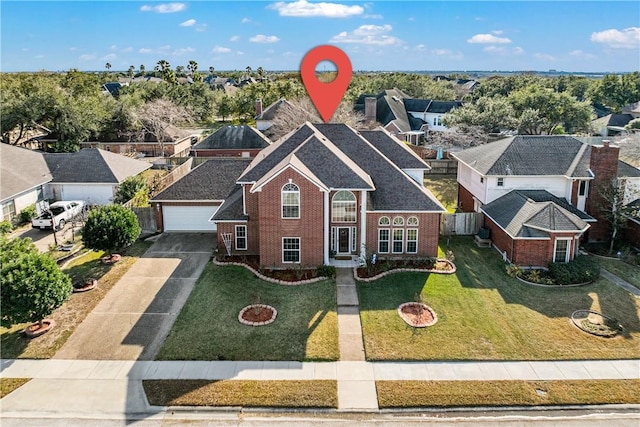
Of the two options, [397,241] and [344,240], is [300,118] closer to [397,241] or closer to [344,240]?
[344,240]

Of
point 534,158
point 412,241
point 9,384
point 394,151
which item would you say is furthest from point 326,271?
point 534,158

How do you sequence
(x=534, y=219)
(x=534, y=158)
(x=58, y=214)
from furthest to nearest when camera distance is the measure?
(x=58, y=214) < (x=534, y=158) < (x=534, y=219)

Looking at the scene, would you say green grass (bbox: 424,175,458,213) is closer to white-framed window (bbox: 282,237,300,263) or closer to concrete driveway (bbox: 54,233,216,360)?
white-framed window (bbox: 282,237,300,263)

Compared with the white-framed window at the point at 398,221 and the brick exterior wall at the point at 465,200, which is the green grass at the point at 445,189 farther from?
the white-framed window at the point at 398,221

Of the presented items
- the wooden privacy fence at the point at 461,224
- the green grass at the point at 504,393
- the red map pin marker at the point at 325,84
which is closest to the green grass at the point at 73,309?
the green grass at the point at 504,393

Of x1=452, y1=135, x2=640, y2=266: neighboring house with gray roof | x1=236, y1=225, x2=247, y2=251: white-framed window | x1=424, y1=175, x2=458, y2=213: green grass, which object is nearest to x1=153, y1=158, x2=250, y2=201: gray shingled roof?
x1=236, y1=225, x2=247, y2=251: white-framed window

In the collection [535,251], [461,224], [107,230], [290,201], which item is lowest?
[535,251]

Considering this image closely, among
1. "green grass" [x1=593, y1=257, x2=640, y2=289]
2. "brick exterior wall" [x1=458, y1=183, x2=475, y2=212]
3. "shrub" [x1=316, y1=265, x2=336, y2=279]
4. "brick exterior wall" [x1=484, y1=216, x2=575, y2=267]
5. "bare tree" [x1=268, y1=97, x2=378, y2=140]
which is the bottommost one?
"green grass" [x1=593, y1=257, x2=640, y2=289]

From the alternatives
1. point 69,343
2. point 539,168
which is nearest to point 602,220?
point 539,168
